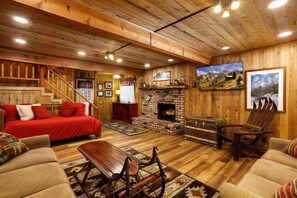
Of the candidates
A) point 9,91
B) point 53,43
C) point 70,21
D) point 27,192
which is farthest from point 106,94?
point 27,192

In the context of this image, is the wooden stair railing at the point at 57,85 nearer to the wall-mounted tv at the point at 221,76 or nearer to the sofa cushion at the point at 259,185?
the wall-mounted tv at the point at 221,76

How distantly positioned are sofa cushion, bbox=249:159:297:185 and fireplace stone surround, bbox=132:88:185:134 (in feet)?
9.93

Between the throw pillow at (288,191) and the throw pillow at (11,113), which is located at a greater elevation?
the throw pillow at (11,113)

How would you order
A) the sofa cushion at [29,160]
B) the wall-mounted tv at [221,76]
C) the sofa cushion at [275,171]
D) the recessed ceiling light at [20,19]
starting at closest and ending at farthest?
the sofa cushion at [275,171] < the sofa cushion at [29,160] < the recessed ceiling light at [20,19] < the wall-mounted tv at [221,76]

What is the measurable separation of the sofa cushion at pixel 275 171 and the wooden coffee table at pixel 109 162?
1.30 m

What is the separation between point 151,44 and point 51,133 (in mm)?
3163

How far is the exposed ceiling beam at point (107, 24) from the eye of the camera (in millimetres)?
1598

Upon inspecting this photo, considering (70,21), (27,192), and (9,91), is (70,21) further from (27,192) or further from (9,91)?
(9,91)

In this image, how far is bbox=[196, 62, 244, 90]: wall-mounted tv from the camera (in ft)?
12.1

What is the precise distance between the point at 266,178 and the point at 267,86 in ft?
8.70

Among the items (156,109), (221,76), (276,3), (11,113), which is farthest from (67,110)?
(276,3)

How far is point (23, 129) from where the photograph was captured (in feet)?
10.4

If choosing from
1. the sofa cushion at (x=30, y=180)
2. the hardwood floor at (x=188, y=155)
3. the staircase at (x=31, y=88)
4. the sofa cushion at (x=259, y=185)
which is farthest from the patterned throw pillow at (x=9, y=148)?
the staircase at (x=31, y=88)

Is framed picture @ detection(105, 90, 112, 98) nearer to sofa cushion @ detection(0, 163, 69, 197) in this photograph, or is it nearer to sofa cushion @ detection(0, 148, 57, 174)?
sofa cushion @ detection(0, 148, 57, 174)
